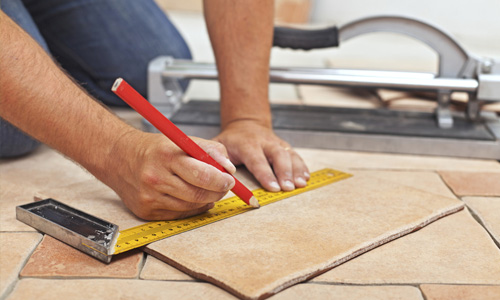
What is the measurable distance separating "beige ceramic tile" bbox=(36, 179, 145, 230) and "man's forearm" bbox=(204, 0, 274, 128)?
1.39 feet

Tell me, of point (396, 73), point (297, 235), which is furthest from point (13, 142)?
point (396, 73)

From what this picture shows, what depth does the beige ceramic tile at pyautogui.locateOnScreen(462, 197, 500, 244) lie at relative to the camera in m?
1.20

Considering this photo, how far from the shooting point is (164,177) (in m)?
1.04

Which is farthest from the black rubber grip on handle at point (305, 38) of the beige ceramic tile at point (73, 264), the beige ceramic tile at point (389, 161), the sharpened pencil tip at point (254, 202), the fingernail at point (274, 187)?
the beige ceramic tile at point (73, 264)

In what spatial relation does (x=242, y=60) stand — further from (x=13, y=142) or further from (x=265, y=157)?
(x=13, y=142)

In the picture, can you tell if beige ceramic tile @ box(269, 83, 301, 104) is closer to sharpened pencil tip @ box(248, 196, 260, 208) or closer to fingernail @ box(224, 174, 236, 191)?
sharpened pencil tip @ box(248, 196, 260, 208)

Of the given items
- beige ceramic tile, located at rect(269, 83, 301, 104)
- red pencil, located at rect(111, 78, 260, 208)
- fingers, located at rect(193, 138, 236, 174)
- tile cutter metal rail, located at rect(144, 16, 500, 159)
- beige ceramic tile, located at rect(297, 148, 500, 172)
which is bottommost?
beige ceramic tile, located at rect(269, 83, 301, 104)

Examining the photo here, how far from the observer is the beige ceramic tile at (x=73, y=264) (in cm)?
95

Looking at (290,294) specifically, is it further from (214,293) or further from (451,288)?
(451,288)

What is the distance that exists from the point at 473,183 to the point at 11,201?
118 cm

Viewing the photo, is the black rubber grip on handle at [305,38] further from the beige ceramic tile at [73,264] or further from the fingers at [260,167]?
the beige ceramic tile at [73,264]

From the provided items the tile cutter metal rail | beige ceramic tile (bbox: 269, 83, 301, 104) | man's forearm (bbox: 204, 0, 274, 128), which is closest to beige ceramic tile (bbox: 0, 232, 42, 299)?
man's forearm (bbox: 204, 0, 274, 128)

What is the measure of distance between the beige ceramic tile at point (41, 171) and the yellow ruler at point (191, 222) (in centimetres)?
36

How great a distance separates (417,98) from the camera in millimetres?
2285
